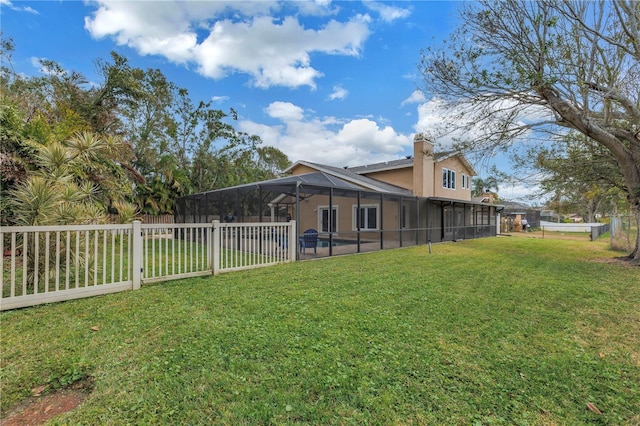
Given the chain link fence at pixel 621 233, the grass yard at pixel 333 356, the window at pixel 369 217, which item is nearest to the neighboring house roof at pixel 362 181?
the window at pixel 369 217

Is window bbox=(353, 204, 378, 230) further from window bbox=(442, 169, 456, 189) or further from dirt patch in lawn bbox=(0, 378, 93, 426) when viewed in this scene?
dirt patch in lawn bbox=(0, 378, 93, 426)

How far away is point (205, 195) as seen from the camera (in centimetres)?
1526

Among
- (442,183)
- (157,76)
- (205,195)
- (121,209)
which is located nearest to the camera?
(121,209)

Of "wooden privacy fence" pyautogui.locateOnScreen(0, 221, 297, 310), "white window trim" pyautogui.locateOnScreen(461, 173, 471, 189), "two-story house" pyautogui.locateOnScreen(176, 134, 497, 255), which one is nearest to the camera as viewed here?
"wooden privacy fence" pyautogui.locateOnScreen(0, 221, 297, 310)

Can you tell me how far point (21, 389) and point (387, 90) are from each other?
43.1ft

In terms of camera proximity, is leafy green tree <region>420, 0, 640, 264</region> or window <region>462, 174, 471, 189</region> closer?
leafy green tree <region>420, 0, 640, 264</region>

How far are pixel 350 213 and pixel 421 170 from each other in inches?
182

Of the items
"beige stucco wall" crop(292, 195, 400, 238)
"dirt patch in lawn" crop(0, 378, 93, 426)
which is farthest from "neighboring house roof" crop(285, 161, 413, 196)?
"dirt patch in lawn" crop(0, 378, 93, 426)

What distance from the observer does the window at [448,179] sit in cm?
1866

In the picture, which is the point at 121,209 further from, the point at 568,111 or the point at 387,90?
the point at 568,111

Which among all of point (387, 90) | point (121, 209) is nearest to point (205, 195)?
point (121, 209)

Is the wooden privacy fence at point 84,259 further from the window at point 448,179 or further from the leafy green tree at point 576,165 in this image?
the window at point 448,179

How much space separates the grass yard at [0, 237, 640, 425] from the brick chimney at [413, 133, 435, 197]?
11.4 m

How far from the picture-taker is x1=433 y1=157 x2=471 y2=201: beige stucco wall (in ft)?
58.3
